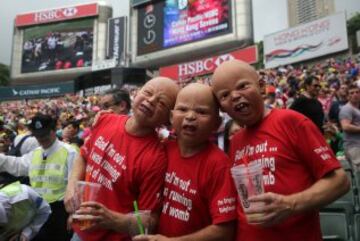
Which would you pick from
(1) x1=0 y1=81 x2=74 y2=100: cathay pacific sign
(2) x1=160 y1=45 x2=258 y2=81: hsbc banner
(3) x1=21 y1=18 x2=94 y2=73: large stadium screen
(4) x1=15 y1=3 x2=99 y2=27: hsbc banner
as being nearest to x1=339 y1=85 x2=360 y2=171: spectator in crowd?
(2) x1=160 y1=45 x2=258 y2=81: hsbc banner

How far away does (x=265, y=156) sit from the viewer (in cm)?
181

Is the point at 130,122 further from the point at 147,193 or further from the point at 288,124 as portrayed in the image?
the point at 288,124

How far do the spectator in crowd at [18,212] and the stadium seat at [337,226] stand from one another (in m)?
2.40

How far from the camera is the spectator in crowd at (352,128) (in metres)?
5.59

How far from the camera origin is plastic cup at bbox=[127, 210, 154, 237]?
191cm

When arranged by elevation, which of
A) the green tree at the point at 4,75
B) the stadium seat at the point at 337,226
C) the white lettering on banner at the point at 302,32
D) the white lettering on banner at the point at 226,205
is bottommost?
the stadium seat at the point at 337,226

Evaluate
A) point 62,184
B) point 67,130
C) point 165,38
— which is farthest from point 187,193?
point 165,38

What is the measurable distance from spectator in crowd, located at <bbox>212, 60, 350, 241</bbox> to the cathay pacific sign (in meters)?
41.9

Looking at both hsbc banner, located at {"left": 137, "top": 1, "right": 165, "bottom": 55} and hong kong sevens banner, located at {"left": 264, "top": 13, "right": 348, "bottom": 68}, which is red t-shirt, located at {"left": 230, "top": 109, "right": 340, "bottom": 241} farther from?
hsbc banner, located at {"left": 137, "top": 1, "right": 165, "bottom": 55}

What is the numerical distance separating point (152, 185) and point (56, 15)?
167 feet

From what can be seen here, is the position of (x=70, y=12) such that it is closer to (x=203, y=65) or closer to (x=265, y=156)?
(x=203, y=65)

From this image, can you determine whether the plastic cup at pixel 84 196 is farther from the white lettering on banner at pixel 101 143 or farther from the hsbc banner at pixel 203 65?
the hsbc banner at pixel 203 65

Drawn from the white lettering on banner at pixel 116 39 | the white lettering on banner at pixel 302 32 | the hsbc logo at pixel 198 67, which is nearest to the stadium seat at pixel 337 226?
the white lettering on banner at pixel 302 32

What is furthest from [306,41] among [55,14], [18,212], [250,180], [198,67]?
[55,14]
